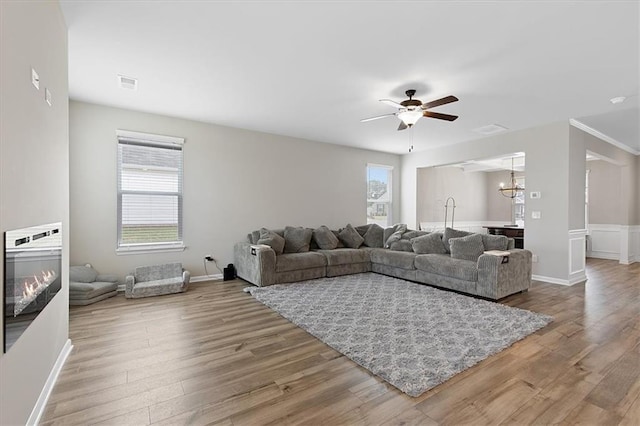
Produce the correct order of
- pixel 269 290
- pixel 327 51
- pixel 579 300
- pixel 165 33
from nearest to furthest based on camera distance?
pixel 165 33 → pixel 327 51 → pixel 579 300 → pixel 269 290

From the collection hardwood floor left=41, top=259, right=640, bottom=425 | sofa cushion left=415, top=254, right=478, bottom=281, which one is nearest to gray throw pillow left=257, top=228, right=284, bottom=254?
hardwood floor left=41, top=259, right=640, bottom=425

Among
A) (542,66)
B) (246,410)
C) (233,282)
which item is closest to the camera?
(246,410)

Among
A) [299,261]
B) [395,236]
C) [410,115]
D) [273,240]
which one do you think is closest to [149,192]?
[273,240]

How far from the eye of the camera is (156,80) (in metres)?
3.69

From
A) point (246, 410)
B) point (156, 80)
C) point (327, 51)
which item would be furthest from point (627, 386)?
point (156, 80)

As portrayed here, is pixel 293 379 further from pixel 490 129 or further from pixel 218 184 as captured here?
pixel 490 129

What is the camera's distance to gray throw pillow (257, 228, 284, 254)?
5.18 metres

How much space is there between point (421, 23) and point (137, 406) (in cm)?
349

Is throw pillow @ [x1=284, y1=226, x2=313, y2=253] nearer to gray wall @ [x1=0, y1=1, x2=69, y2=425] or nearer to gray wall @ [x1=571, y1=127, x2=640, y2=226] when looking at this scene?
gray wall @ [x1=0, y1=1, x2=69, y2=425]

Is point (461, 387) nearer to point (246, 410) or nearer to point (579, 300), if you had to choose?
point (246, 410)

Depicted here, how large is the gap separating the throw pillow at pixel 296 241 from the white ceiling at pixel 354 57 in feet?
6.96

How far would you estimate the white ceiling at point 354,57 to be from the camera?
7.93ft

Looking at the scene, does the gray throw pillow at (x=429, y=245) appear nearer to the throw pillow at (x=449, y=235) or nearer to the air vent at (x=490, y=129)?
the throw pillow at (x=449, y=235)

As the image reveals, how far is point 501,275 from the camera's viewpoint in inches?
161
